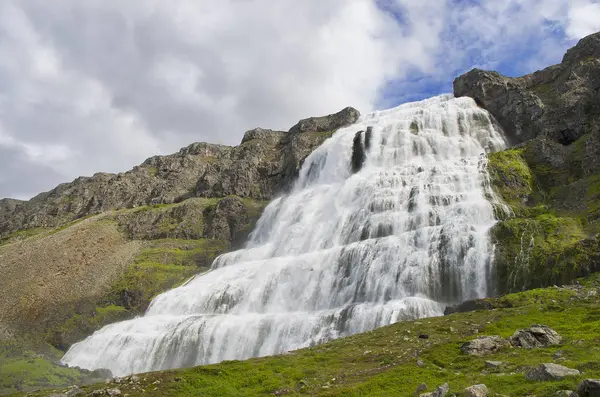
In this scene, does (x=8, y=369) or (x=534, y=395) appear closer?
(x=534, y=395)

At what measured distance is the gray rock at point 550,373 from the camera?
43.8ft

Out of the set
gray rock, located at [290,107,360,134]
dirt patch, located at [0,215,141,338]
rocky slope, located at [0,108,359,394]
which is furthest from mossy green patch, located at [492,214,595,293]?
gray rock, located at [290,107,360,134]

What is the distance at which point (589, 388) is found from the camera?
11.0 m

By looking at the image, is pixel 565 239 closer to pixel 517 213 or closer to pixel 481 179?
pixel 517 213

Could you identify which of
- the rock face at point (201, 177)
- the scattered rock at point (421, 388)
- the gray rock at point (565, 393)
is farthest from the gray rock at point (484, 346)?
the rock face at point (201, 177)

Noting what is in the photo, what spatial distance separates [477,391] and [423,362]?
21.2 feet

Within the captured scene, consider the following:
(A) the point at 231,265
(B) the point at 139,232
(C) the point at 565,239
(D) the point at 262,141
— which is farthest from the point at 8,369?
(D) the point at 262,141

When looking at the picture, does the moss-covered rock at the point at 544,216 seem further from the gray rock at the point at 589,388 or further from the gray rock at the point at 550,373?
the gray rock at the point at 589,388

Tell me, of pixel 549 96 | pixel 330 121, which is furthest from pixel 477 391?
pixel 330 121

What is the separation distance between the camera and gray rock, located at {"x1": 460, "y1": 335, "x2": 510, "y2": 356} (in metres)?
19.4

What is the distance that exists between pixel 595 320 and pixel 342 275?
25.3 metres

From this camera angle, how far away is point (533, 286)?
34531mm

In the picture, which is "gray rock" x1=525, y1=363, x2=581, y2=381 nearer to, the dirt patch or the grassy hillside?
the grassy hillside

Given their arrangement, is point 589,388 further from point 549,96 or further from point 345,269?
point 549,96
